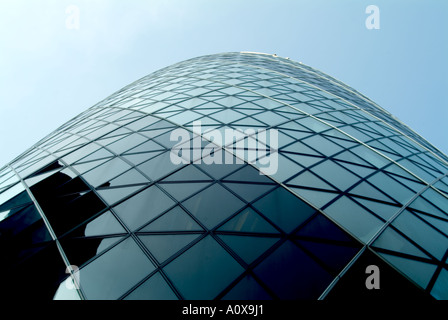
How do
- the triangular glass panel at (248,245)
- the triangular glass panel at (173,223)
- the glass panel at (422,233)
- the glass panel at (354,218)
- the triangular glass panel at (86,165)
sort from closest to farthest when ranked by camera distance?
the triangular glass panel at (248,245)
the triangular glass panel at (173,223)
the glass panel at (354,218)
the glass panel at (422,233)
the triangular glass panel at (86,165)

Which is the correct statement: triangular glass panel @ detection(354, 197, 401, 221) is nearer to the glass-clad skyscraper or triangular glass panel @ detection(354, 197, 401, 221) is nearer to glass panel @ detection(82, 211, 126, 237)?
the glass-clad skyscraper

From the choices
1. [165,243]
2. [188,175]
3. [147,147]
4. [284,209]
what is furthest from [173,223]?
[147,147]

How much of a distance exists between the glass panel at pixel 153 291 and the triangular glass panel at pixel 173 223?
169 cm

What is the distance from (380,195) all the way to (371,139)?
6.79m

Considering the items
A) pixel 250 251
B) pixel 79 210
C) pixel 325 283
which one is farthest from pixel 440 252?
pixel 79 210

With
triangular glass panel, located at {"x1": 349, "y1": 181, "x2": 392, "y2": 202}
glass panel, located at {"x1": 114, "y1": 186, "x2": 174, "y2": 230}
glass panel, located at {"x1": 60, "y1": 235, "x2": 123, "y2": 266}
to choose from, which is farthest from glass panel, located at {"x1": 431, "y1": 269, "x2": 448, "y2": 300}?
glass panel, located at {"x1": 60, "y1": 235, "x2": 123, "y2": 266}

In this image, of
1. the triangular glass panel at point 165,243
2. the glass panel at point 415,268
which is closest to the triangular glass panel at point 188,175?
the triangular glass panel at point 165,243

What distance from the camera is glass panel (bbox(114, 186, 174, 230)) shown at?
8711mm

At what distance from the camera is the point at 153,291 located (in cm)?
656

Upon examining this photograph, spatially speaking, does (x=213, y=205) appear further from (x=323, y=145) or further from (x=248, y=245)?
(x=323, y=145)

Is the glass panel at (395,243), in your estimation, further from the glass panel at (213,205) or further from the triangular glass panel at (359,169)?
the glass panel at (213,205)

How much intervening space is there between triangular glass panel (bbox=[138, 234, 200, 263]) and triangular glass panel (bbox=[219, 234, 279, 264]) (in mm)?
1072

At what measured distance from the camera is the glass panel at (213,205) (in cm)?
850

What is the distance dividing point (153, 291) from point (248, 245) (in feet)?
9.45
